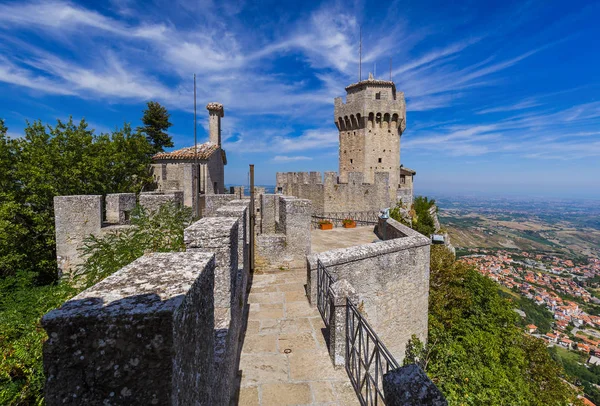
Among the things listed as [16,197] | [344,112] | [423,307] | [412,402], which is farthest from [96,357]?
[344,112]

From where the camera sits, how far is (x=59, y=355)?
3.24ft

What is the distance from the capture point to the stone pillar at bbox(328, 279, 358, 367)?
4125 millimetres

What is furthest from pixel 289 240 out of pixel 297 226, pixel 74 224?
pixel 74 224

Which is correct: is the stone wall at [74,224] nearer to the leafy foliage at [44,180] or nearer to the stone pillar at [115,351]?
the leafy foliage at [44,180]

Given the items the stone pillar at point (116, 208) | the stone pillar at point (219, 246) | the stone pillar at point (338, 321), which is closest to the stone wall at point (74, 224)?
the stone pillar at point (116, 208)

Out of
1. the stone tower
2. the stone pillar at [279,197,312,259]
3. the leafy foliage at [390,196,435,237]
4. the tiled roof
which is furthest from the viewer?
the stone tower

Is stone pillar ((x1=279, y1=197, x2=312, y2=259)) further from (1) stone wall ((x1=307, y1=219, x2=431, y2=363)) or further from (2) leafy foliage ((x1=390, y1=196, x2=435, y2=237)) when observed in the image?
(2) leafy foliage ((x1=390, y1=196, x2=435, y2=237))

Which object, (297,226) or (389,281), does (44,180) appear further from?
(389,281)

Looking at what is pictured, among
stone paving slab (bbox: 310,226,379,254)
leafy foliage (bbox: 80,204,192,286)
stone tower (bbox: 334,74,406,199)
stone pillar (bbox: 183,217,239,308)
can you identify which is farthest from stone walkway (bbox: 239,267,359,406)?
stone tower (bbox: 334,74,406,199)

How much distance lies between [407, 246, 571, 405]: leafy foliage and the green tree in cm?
2692

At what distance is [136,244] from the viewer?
4637mm

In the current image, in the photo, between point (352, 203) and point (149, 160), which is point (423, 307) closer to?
point (352, 203)

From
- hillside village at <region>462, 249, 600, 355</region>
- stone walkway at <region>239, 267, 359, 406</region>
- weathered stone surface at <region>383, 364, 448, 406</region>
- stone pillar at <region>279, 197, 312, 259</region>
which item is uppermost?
stone pillar at <region>279, 197, 312, 259</region>

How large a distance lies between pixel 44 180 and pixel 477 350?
19459 millimetres
